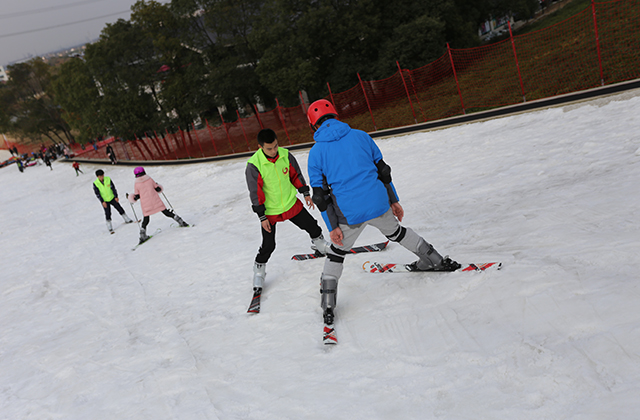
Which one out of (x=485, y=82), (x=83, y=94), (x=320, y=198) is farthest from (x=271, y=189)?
(x=83, y=94)

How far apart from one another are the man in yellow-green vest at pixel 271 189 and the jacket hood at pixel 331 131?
39.6 inches

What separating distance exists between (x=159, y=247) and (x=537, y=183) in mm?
7218

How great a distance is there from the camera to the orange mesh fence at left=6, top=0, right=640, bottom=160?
11664 millimetres

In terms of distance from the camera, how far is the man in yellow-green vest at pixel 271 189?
4.34 m

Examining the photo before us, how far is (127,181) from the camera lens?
835 inches

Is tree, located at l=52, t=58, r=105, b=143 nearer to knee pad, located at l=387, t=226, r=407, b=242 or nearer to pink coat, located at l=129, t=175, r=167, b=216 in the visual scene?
pink coat, located at l=129, t=175, r=167, b=216

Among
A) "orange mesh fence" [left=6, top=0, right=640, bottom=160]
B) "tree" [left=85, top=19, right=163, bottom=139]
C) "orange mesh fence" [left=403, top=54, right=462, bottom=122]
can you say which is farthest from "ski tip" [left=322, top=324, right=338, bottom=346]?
"tree" [left=85, top=19, right=163, bottom=139]

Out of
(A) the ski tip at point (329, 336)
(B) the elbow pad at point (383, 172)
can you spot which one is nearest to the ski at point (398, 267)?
(A) the ski tip at point (329, 336)

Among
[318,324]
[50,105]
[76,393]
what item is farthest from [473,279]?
[50,105]

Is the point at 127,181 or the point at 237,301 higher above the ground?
the point at 127,181

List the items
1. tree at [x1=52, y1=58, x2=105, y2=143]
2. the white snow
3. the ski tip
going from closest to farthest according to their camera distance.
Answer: the white snow → the ski tip → tree at [x1=52, y1=58, x2=105, y2=143]

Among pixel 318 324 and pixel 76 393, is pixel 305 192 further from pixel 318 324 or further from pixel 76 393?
pixel 76 393

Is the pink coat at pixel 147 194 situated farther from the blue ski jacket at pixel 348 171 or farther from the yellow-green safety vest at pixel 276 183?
the blue ski jacket at pixel 348 171

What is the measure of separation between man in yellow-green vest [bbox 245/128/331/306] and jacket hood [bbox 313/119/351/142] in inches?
39.6
